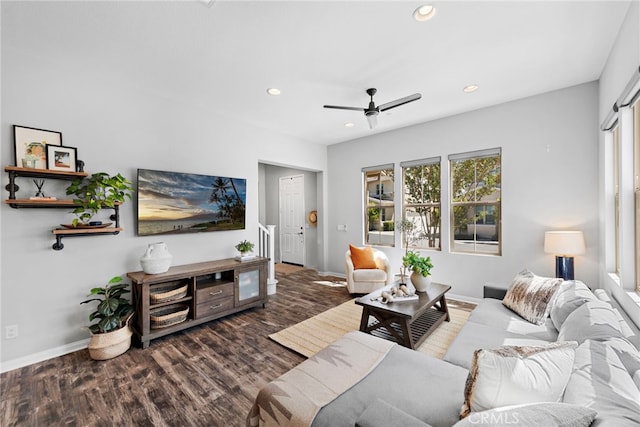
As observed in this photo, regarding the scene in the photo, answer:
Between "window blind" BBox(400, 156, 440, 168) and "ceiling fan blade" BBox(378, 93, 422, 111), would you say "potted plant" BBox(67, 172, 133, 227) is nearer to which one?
"ceiling fan blade" BBox(378, 93, 422, 111)

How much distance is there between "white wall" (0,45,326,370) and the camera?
2371 mm

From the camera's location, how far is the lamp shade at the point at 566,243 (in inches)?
114

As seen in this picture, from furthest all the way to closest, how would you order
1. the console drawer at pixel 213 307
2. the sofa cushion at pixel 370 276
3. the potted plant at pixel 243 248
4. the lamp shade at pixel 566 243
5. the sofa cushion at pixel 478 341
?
the sofa cushion at pixel 370 276
the potted plant at pixel 243 248
the console drawer at pixel 213 307
the lamp shade at pixel 566 243
the sofa cushion at pixel 478 341

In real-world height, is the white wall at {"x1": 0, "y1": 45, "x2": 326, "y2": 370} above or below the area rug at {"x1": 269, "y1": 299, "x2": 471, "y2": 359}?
above

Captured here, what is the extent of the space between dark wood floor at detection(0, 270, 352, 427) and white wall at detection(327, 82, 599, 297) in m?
3.01

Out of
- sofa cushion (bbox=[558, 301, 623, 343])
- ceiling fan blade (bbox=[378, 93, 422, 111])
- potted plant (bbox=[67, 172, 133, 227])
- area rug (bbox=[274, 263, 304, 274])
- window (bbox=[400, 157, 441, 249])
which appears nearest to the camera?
sofa cushion (bbox=[558, 301, 623, 343])

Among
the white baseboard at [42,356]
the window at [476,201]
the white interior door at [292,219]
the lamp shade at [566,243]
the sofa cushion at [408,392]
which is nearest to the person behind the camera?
the sofa cushion at [408,392]

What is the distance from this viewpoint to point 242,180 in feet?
13.3

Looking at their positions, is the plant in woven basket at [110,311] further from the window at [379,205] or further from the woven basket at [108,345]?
the window at [379,205]

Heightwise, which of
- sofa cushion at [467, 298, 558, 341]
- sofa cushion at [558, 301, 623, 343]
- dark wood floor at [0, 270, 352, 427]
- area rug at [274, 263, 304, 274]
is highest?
sofa cushion at [558, 301, 623, 343]

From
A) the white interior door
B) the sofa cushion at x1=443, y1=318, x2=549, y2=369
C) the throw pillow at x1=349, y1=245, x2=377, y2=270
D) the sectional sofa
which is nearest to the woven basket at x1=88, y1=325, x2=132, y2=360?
the sectional sofa

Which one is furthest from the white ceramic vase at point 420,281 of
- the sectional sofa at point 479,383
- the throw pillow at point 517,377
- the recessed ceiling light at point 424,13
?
the recessed ceiling light at point 424,13

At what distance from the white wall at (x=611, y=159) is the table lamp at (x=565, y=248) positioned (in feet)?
0.67

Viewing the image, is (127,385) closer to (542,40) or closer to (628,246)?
(628,246)
